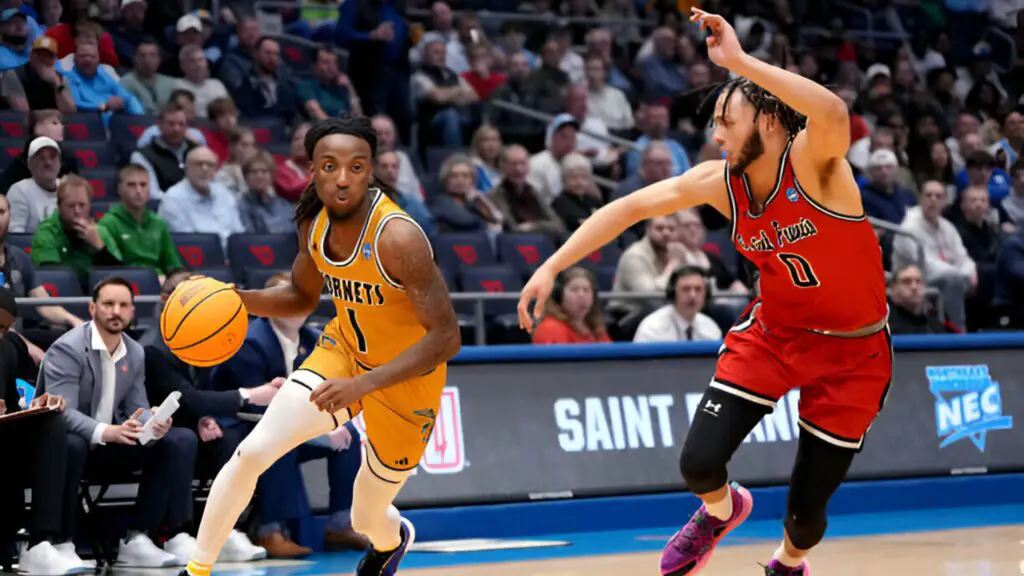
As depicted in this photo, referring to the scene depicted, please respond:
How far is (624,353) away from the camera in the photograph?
10.6 m

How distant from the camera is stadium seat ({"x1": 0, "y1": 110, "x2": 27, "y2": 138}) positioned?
42.6ft

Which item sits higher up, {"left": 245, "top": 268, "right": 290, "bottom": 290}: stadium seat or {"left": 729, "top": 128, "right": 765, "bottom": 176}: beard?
{"left": 729, "top": 128, "right": 765, "bottom": 176}: beard

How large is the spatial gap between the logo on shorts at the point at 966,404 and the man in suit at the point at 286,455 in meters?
4.66

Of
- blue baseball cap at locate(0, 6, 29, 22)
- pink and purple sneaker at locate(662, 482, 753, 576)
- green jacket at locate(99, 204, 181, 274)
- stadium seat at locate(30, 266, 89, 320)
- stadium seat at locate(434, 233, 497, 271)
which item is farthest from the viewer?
blue baseball cap at locate(0, 6, 29, 22)

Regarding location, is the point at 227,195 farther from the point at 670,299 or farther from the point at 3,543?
the point at 3,543

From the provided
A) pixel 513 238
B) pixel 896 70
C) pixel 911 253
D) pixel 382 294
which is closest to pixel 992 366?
pixel 911 253

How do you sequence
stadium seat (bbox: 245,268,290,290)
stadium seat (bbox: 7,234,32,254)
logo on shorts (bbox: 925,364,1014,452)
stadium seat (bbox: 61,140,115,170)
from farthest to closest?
stadium seat (bbox: 61,140,115,170) < logo on shorts (bbox: 925,364,1014,452) < stadium seat (bbox: 245,268,290,290) < stadium seat (bbox: 7,234,32,254)

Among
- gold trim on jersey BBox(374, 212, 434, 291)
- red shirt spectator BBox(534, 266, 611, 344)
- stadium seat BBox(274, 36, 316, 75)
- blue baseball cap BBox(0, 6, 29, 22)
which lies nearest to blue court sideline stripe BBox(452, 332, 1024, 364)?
red shirt spectator BBox(534, 266, 611, 344)

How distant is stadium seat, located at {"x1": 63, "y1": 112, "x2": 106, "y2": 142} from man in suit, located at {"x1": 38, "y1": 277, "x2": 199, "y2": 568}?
5.19 metres

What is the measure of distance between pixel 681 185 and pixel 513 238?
7015mm

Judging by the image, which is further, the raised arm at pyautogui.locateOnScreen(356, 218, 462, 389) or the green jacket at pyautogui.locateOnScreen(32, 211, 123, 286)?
the green jacket at pyautogui.locateOnScreen(32, 211, 123, 286)

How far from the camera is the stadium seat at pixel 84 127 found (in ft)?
44.1

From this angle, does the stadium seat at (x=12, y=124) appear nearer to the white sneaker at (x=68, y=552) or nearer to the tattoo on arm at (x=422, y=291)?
the white sneaker at (x=68, y=552)

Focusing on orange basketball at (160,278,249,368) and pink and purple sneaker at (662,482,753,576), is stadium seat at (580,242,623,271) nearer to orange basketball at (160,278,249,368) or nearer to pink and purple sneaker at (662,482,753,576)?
pink and purple sneaker at (662,482,753,576)
